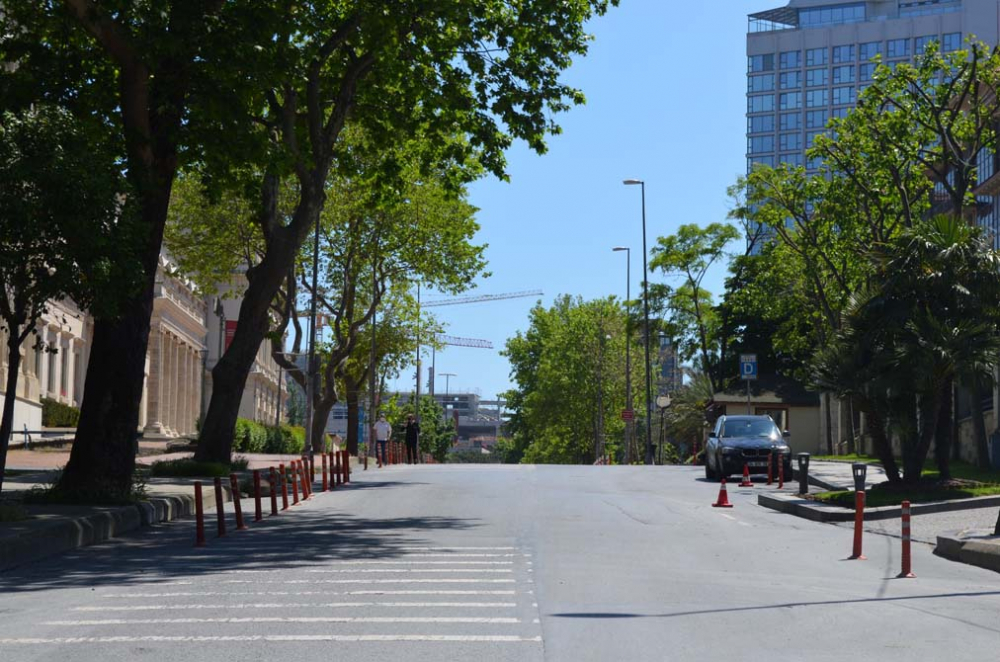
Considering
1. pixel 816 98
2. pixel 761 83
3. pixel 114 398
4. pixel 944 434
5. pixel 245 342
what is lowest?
pixel 944 434

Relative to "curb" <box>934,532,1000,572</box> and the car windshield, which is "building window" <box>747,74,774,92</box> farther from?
"curb" <box>934,532,1000,572</box>

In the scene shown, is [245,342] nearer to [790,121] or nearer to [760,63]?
[760,63]

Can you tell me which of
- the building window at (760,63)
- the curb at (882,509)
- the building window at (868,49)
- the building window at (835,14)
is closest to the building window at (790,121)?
the building window at (760,63)

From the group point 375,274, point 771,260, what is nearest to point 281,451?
point 375,274

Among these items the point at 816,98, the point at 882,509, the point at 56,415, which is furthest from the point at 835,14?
the point at 882,509

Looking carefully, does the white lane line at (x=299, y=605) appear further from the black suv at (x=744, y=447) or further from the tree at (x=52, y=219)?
the black suv at (x=744, y=447)

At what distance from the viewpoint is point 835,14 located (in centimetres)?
14912

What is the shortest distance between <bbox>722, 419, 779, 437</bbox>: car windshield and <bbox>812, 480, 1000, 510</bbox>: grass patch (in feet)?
32.8

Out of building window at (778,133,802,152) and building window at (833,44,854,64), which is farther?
building window at (778,133,802,152)

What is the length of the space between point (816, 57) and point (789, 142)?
9456mm

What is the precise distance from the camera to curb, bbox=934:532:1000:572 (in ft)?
48.5

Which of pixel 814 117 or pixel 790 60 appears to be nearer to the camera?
pixel 790 60

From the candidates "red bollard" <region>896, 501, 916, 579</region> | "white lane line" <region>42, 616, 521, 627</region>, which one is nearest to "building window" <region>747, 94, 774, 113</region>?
"red bollard" <region>896, 501, 916, 579</region>

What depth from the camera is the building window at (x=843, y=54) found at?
478 ft
